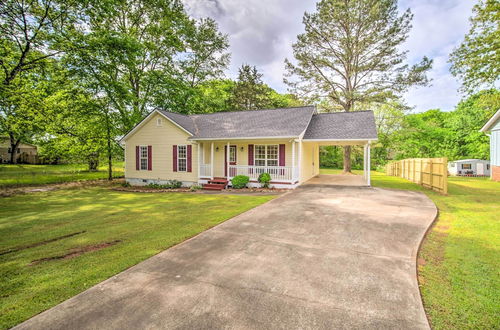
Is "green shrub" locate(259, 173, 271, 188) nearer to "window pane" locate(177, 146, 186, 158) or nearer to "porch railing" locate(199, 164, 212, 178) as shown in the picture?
"porch railing" locate(199, 164, 212, 178)

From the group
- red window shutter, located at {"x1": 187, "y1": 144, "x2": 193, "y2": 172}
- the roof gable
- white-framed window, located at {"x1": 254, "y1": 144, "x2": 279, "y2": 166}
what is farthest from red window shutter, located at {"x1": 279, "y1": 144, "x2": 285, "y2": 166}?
the roof gable

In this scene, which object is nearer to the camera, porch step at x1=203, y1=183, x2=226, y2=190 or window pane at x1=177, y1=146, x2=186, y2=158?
porch step at x1=203, y1=183, x2=226, y2=190

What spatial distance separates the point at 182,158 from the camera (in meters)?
14.5

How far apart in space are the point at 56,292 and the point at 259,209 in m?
5.55

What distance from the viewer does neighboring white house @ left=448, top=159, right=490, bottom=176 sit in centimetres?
2397

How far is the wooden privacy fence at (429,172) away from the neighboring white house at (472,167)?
41.0 ft

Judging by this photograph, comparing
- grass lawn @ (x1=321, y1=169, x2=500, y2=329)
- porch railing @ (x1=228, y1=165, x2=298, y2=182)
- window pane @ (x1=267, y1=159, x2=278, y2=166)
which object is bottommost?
grass lawn @ (x1=321, y1=169, x2=500, y2=329)

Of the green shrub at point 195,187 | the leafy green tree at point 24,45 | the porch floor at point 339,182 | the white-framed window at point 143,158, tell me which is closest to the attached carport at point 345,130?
the porch floor at point 339,182

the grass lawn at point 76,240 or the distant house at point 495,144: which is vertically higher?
the distant house at point 495,144

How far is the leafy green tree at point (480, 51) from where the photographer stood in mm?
14742

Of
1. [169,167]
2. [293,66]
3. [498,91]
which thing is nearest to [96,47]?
[169,167]

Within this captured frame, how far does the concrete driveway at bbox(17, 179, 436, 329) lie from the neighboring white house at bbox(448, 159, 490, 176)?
27.8 m

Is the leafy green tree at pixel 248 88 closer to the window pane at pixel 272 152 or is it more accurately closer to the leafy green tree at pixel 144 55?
the leafy green tree at pixel 144 55

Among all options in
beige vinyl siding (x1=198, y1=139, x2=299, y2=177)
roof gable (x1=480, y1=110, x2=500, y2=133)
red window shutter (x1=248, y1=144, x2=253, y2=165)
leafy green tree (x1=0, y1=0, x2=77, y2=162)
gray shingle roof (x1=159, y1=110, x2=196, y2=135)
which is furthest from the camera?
roof gable (x1=480, y1=110, x2=500, y2=133)
